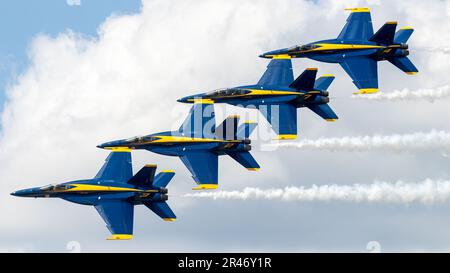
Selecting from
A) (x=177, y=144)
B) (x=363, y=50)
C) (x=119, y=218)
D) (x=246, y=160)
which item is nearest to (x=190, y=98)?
(x=177, y=144)

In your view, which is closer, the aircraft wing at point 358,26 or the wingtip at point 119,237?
the wingtip at point 119,237

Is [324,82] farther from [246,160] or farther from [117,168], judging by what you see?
[117,168]

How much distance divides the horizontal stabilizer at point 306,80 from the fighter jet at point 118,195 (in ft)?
49.0

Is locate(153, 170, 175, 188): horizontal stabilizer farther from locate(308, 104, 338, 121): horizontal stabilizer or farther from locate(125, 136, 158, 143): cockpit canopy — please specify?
locate(308, 104, 338, 121): horizontal stabilizer

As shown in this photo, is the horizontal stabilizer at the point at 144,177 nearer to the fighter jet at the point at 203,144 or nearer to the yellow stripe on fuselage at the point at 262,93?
the fighter jet at the point at 203,144

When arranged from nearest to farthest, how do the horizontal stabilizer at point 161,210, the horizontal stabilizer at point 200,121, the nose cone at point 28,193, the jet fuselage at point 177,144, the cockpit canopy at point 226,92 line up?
the horizontal stabilizer at point 161,210
the nose cone at point 28,193
the jet fuselage at point 177,144
the horizontal stabilizer at point 200,121
the cockpit canopy at point 226,92

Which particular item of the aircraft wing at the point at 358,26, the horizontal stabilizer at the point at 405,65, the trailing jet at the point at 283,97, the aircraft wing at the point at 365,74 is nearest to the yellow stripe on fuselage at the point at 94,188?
the trailing jet at the point at 283,97

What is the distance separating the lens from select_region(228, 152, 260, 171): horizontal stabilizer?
9631 centimetres

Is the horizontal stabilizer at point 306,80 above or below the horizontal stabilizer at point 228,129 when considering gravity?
above

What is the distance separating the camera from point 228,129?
96.9 meters

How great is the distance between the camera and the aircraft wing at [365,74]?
322 feet
